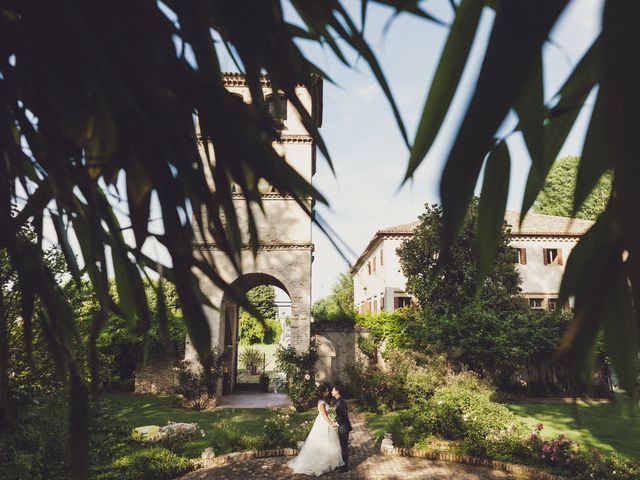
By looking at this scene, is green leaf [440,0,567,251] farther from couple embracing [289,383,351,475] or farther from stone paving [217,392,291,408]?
stone paving [217,392,291,408]

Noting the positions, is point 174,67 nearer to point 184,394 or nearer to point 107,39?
point 107,39

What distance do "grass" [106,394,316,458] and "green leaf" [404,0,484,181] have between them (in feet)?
27.6

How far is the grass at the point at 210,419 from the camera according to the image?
8352 mm

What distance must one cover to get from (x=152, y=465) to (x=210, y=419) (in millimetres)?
4690

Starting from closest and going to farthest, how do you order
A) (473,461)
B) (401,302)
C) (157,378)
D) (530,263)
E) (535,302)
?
1. (473,461)
2. (157,378)
3. (401,302)
4. (535,302)
5. (530,263)

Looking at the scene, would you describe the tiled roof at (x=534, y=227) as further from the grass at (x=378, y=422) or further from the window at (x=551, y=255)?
the grass at (x=378, y=422)

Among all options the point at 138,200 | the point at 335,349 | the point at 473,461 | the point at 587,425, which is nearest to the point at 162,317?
the point at 138,200

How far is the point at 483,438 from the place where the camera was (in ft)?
26.7

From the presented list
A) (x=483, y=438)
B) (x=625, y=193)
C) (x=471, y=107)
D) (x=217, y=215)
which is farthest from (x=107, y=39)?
(x=483, y=438)

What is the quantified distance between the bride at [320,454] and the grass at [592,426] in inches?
160

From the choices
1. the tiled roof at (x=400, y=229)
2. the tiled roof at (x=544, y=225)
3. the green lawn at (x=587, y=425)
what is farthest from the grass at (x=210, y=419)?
the tiled roof at (x=544, y=225)

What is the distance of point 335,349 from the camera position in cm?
1547

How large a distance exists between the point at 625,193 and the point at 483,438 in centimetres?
891

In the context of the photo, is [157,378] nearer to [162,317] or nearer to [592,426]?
[592,426]
